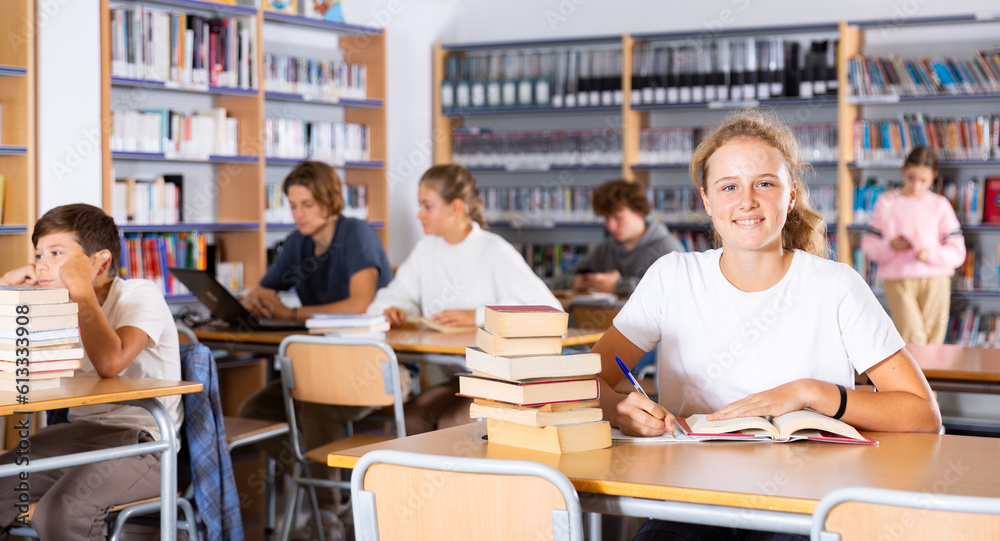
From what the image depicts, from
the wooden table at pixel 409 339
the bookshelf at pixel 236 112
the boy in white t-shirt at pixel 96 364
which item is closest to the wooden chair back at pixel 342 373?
the wooden table at pixel 409 339

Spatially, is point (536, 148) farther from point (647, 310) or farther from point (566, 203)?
point (647, 310)

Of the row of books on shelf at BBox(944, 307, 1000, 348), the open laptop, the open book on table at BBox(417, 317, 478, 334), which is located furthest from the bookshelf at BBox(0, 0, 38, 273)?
the row of books on shelf at BBox(944, 307, 1000, 348)

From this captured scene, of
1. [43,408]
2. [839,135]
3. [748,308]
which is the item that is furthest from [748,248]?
[839,135]

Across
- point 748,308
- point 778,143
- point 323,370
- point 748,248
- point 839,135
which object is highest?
point 839,135

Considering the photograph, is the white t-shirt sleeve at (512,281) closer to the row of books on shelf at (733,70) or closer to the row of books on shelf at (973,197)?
the row of books on shelf at (733,70)

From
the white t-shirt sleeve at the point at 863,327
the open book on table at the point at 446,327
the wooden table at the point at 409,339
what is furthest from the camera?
the open book on table at the point at 446,327

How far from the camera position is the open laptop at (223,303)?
11.1 ft

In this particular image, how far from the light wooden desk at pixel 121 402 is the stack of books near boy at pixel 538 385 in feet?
3.09

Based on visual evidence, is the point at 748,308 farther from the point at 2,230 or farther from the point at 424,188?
the point at 2,230

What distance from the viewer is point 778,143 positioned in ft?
6.08

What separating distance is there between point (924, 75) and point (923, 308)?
1320 mm

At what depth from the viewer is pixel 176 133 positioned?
502cm

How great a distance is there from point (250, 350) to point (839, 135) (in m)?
3.84

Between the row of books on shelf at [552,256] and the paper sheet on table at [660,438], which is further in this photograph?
the row of books on shelf at [552,256]
